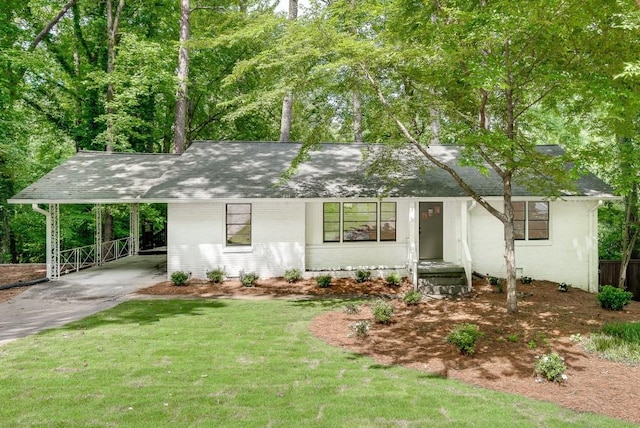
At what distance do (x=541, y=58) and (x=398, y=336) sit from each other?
6480mm

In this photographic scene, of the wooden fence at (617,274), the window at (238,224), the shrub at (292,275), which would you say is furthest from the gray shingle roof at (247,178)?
the wooden fence at (617,274)

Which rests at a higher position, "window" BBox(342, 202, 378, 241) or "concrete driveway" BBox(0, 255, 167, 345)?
"window" BBox(342, 202, 378, 241)

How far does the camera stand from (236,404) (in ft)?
16.4

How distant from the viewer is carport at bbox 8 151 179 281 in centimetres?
1282

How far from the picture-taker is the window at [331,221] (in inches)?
551

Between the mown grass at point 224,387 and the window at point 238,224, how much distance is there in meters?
5.55

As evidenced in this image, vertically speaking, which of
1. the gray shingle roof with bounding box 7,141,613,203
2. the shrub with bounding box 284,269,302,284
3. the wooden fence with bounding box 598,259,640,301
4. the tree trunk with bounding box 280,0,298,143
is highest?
the tree trunk with bounding box 280,0,298,143

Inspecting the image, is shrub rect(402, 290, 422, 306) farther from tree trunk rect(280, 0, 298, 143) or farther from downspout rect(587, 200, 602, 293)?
tree trunk rect(280, 0, 298, 143)

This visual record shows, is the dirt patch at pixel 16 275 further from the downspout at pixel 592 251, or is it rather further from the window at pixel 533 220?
the downspout at pixel 592 251

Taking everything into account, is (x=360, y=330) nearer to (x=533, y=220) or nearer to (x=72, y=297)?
(x=72, y=297)

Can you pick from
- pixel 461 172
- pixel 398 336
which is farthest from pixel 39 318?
pixel 461 172

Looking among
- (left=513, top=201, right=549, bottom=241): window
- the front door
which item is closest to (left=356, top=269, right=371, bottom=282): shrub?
the front door

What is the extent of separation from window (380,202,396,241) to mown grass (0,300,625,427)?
680 cm

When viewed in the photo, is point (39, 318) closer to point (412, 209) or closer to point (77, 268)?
point (77, 268)
